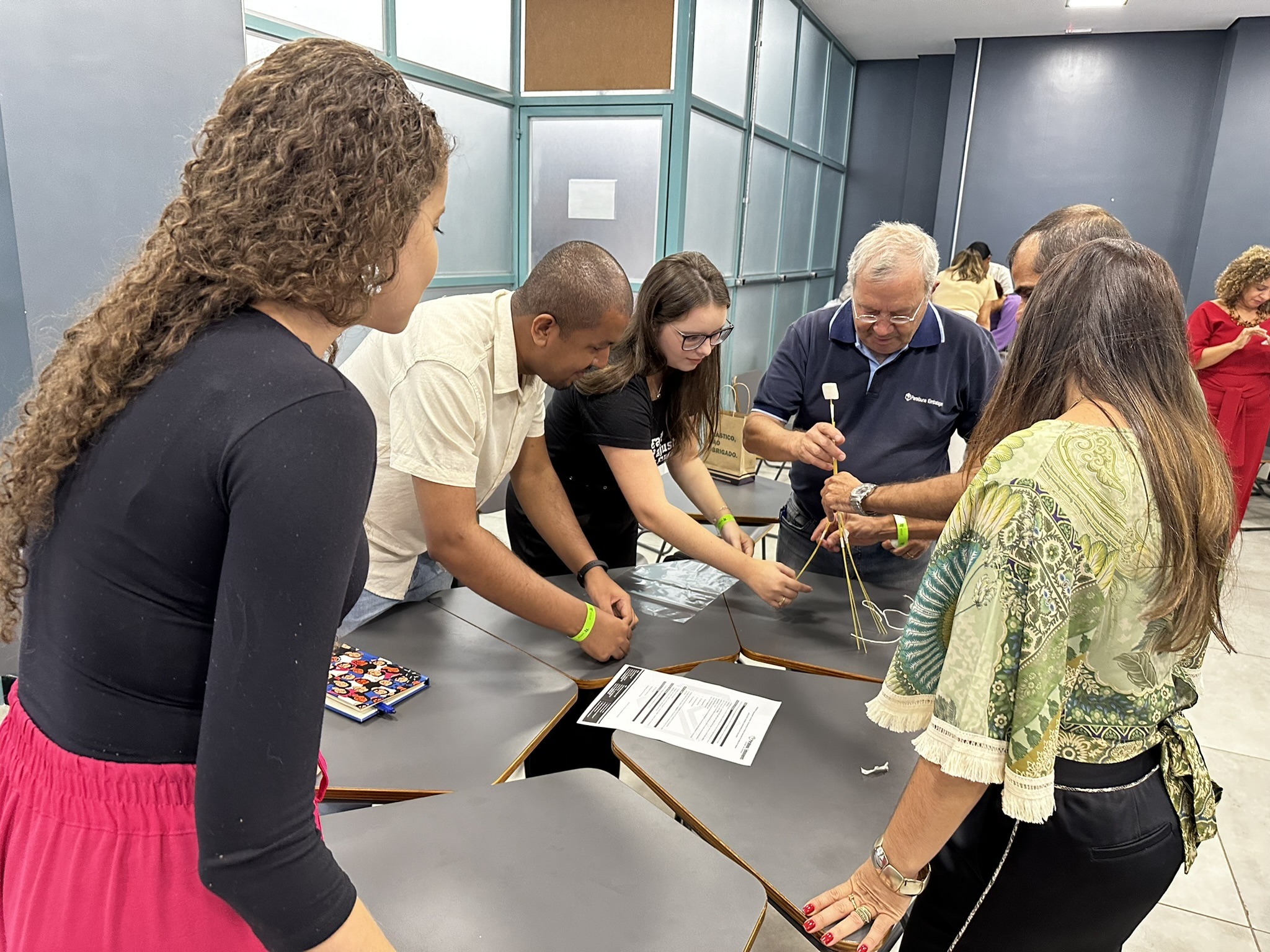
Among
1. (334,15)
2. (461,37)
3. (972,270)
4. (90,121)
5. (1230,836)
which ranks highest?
(461,37)

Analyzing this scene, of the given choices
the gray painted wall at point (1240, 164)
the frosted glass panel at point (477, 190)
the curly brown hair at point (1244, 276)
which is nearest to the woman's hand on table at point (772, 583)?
the frosted glass panel at point (477, 190)

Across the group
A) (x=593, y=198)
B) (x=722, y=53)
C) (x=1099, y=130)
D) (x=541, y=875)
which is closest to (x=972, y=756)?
(x=541, y=875)

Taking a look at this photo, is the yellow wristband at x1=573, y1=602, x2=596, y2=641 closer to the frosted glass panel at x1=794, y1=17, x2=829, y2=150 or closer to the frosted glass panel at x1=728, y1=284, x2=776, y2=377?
the frosted glass panel at x1=728, y1=284, x2=776, y2=377

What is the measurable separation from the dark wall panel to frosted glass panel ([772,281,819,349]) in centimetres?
180

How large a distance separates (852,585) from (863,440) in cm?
38

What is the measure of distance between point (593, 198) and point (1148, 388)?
4097 millimetres

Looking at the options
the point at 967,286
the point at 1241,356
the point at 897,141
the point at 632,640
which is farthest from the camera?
the point at 897,141

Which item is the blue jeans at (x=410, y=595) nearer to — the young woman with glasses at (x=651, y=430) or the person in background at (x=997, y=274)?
the young woman with glasses at (x=651, y=430)

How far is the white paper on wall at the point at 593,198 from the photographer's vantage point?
15.3ft

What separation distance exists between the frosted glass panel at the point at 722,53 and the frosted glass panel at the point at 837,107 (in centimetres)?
254

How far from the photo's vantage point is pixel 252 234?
61 centimetres

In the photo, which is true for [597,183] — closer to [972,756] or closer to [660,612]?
[660,612]

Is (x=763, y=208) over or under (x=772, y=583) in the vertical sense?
over

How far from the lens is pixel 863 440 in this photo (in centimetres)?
218
